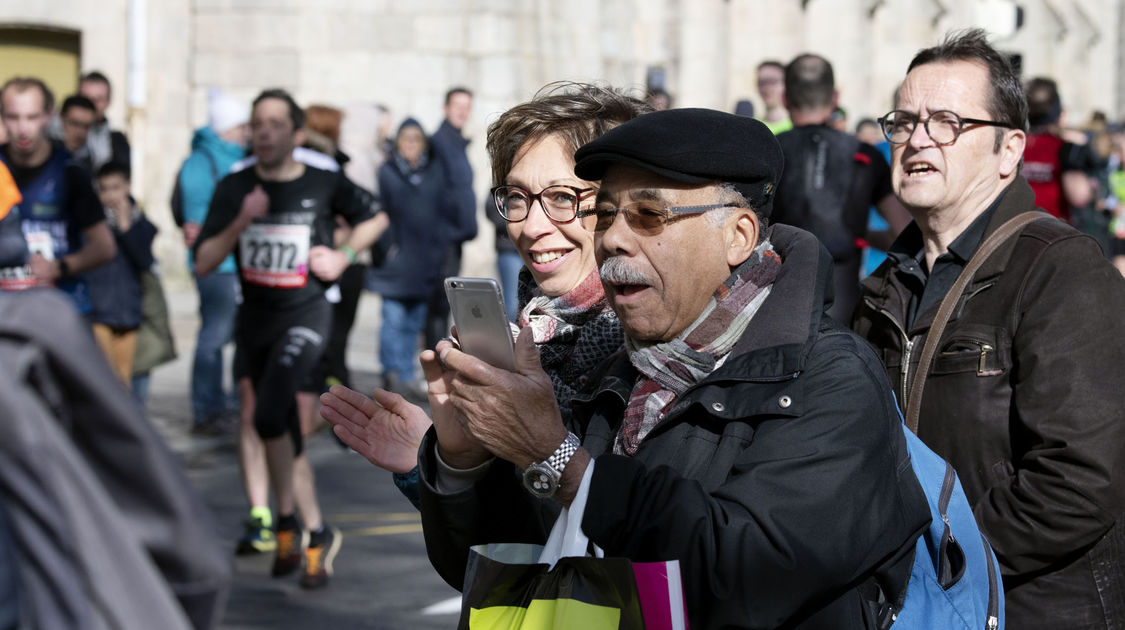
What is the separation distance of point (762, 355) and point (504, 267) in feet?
31.9

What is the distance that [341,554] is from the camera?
6977mm

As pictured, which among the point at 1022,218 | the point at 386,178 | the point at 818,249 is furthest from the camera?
the point at 386,178

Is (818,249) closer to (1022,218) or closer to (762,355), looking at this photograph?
(762,355)

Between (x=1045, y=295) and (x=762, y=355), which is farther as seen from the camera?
(x=1045, y=295)

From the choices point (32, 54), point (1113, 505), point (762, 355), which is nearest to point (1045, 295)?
point (1113, 505)

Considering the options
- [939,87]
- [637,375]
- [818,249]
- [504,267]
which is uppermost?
[939,87]

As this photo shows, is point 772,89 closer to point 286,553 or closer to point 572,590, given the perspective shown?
point 286,553

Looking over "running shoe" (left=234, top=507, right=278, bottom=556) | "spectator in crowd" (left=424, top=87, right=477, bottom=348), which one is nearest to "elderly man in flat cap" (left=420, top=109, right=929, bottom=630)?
"running shoe" (left=234, top=507, right=278, bottom=556)

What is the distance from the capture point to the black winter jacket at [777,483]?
7.70 ft

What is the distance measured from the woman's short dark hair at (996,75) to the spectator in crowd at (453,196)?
835cm

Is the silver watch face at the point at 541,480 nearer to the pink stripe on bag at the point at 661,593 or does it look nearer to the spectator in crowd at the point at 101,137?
the pink stripe on bag at the point at 661,593

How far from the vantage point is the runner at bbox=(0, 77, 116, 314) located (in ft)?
24.5

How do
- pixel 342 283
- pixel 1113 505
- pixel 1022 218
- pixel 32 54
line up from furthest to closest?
pixel 32 54
pixel 342 283
pixel 1022 218
pixel 1113 505

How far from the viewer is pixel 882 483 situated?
2.47m
